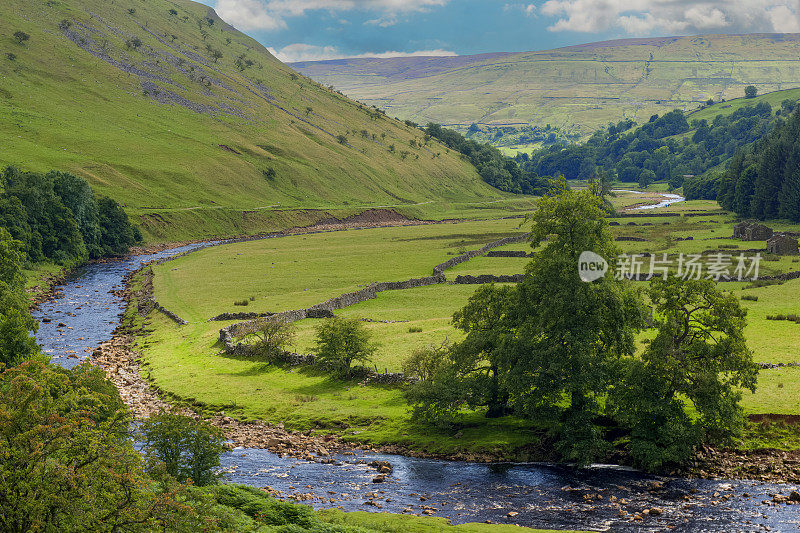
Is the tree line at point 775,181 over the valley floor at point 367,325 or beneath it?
over

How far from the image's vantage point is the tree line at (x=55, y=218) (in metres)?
108

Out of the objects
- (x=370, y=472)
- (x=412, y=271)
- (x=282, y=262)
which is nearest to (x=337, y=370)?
(x=370, y=472)

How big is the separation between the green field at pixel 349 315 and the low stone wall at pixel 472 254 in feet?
5.88

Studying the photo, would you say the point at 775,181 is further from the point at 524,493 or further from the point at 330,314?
the point at 524,493

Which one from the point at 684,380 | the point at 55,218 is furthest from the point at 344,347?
the point at 55,218

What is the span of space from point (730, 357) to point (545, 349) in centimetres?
1032

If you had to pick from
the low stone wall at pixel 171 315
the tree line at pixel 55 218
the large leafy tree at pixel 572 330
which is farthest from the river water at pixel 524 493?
the tree line at pixel 55 218

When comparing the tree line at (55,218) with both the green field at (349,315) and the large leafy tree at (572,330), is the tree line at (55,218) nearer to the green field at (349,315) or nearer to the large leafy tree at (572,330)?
the green field at (349,315)

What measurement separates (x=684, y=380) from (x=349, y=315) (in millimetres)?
43984

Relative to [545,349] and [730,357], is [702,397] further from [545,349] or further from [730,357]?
[545,349]

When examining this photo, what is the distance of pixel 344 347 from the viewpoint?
182 feet

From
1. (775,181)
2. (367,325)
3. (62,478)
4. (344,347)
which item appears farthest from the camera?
(775,181)

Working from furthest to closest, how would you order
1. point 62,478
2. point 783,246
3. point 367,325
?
point 783,246, point 367,325, point 62,478

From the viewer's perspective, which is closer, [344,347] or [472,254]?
[344,347]
